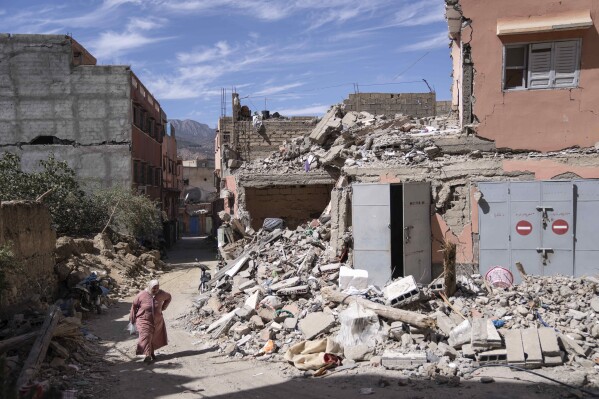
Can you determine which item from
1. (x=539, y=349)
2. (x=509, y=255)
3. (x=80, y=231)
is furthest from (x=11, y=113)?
(x=539, y=349)

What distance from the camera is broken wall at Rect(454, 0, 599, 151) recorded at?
10.6 meters

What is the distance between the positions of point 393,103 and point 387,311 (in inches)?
495

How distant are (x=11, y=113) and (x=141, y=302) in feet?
58.0

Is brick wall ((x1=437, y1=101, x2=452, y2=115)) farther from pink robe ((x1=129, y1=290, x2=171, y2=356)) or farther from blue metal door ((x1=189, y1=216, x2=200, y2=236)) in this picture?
blue metal door ((x1=189, y1=216, x2=200, y2=236))

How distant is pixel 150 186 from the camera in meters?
27.6

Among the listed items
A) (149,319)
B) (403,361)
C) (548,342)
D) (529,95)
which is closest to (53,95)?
(149,319)

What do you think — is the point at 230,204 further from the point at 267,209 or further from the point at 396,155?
the point at 396,155

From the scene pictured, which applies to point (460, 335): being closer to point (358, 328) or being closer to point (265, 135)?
point (358, 328)

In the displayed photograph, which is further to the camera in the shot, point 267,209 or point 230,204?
point 230,204

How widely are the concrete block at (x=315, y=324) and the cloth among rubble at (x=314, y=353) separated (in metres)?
0.31

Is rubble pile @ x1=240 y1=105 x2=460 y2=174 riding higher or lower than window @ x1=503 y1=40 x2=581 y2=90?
lower

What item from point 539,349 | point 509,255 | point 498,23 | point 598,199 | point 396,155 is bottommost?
point 539,349

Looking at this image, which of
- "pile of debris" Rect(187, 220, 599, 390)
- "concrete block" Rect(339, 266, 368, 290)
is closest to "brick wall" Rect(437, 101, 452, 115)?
"pile of debris" Rect(187, 220, 599, 390)

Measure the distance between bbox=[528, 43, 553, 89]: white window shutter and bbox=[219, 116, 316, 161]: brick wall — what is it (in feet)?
30.6
